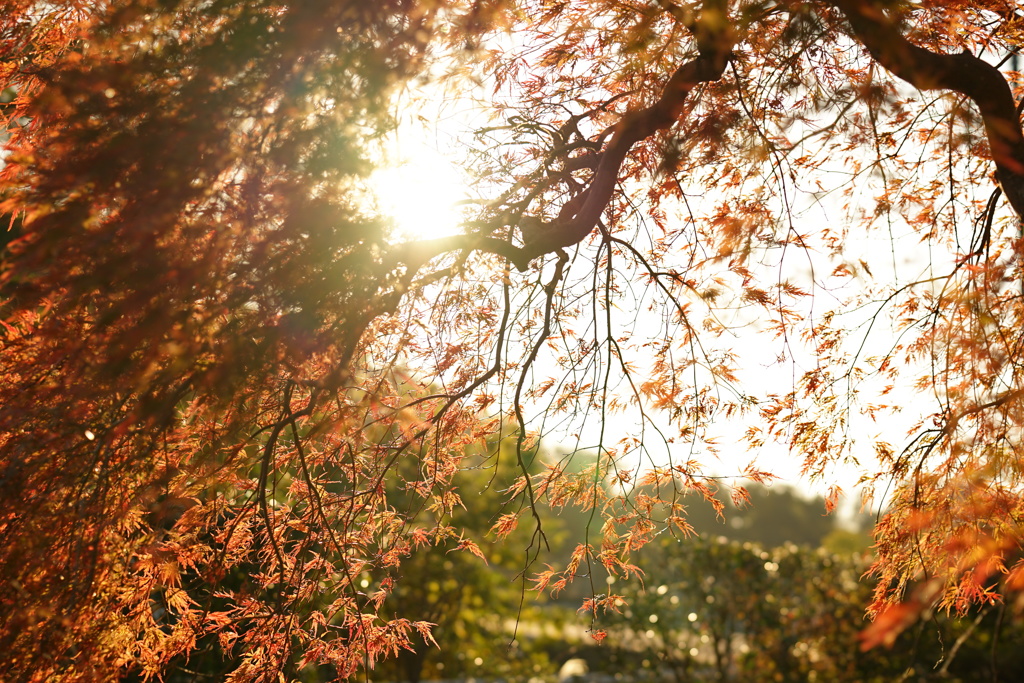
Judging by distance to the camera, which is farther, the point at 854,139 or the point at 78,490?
the point at 854,139

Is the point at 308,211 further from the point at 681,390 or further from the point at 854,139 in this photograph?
the point at 854,139

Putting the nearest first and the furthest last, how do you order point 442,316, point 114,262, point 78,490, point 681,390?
point 114,262
point 78,490
point 442,316
point 681,390

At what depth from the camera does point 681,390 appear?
3.27 metres

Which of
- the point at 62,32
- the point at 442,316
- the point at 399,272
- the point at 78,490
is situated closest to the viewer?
the point at 78,490

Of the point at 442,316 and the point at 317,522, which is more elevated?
the point at 442,316

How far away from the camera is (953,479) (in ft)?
9.49

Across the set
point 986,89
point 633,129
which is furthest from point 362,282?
point 986,89

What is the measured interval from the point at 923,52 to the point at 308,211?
7.01ft

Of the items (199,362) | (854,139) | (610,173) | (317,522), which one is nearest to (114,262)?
(199,362)

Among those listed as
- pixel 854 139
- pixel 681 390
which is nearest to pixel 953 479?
pixel 681 390

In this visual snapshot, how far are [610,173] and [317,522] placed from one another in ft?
5.44

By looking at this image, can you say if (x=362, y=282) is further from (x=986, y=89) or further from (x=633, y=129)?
(x=986, y=89)

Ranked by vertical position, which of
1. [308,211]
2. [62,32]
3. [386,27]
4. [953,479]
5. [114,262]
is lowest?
[953,479]

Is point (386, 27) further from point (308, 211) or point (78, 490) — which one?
point (78, 490)
